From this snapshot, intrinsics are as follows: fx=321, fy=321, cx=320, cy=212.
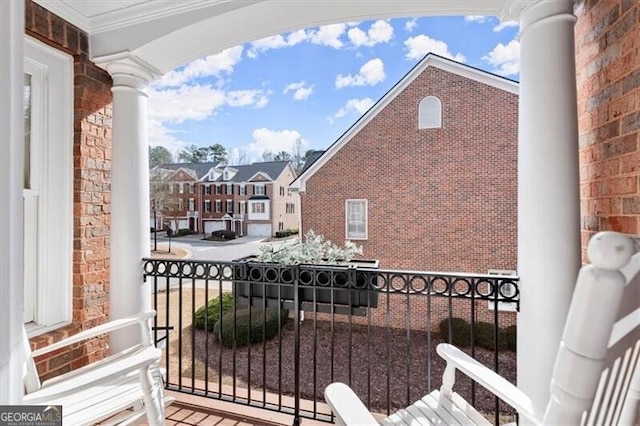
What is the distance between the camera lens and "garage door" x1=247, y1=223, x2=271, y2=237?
6.15 metres

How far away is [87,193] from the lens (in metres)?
1.82

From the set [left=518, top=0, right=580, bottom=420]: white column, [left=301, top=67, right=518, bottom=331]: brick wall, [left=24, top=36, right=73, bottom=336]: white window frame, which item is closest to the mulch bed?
[left=301, top=67, right=518, bottom=331]: brick wall

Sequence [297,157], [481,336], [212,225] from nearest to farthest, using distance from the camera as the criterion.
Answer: [481,336] < [212,225] < [297,157]

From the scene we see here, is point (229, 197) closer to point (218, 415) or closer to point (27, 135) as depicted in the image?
point (27, 135)

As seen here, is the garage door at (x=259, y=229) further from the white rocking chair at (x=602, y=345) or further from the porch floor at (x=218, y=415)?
the white rocking chair at (x=602, y=345)

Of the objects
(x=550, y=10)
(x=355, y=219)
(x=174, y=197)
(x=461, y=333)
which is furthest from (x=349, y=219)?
(x=550, y=10)

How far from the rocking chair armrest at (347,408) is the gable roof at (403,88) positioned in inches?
256

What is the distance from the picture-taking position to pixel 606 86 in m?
1.16

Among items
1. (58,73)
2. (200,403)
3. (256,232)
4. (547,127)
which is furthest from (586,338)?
(256,232)

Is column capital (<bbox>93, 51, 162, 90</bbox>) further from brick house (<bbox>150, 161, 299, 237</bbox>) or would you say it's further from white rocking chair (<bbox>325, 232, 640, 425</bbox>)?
brick house (<bbox>150, 161, 299, 237</bbox>)

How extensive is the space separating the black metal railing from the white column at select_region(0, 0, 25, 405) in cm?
86

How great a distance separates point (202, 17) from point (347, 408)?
1869 millimetres

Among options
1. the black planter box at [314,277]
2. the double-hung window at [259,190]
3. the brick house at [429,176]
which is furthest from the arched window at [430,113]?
the black planter box at [314,277]

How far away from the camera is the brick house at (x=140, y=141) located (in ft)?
3.19
